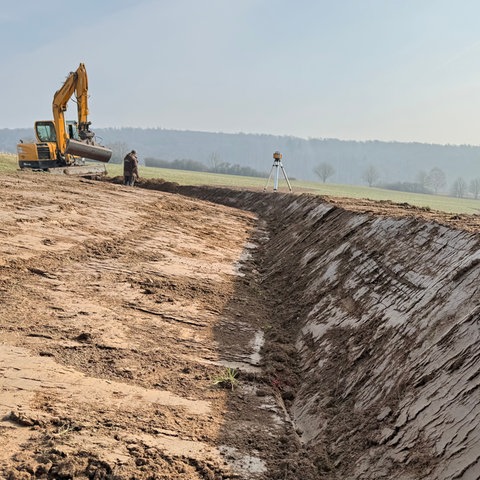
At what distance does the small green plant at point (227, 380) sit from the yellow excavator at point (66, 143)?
1622 cm

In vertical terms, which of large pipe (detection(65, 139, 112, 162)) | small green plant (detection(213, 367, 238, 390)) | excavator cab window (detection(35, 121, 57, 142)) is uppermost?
excavator cab window (detection(35, 121, 57, 142))

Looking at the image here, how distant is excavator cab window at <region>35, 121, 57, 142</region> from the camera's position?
2189 cm

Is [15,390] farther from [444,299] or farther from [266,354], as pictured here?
[444,299]

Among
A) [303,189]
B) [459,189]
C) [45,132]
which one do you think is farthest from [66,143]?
[459,189]

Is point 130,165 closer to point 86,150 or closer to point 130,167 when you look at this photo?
point 130,167

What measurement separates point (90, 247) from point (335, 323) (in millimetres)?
4310

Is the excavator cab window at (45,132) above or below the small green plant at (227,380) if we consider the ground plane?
above

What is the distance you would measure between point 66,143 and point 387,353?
1866cm

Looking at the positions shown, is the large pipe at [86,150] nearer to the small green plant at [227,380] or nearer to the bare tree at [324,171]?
the small green plant at [227,380]

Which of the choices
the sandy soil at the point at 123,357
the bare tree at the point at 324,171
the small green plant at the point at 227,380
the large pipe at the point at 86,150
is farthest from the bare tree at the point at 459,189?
the small green plant at the point at 227,380

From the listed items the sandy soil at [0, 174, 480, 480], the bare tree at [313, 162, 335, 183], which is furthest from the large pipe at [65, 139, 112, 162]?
the bare tree at [313, 162, 335, 183]

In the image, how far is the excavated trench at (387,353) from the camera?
116 inches

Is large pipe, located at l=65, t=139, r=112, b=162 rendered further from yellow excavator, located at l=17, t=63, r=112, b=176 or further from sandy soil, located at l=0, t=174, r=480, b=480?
sandy soil, located at l=0, t=174, r=480, b=480

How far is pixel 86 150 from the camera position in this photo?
62.8ft
